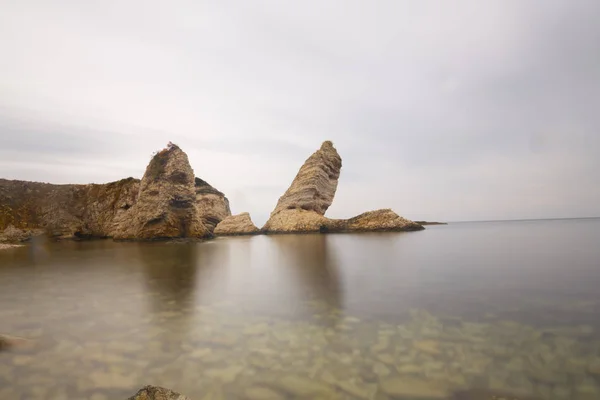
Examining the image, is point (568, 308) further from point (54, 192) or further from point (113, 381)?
point (54, 192)

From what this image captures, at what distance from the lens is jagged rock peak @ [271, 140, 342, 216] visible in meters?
40.5

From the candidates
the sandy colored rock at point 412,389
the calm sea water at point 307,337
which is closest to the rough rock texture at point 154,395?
the calm sea water at point 307,337

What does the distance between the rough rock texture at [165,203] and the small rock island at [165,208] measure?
7 centimetres

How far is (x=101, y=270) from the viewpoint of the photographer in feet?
33.5

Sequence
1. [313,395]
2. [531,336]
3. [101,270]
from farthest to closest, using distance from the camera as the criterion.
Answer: [101,270]
[531,336]
[313,395]

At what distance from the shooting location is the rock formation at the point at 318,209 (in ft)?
123

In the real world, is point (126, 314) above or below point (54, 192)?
below

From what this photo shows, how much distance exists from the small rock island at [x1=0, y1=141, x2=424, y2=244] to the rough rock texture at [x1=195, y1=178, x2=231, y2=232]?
0.14 metres

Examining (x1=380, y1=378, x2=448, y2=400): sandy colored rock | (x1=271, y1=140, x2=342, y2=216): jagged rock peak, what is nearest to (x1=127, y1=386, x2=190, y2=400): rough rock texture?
(x1=380, y1=378, x2=448, y2=400): sandy colored rock

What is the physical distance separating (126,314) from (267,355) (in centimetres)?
333

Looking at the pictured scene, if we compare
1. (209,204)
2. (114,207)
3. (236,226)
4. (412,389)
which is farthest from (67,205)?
(412,389)

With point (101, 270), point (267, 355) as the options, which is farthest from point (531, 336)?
point (101, 270)

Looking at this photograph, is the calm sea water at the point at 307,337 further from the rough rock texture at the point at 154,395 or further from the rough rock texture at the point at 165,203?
the rough rock texture at the point at 165,203

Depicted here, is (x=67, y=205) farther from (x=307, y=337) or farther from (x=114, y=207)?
(x=307, y=337)
